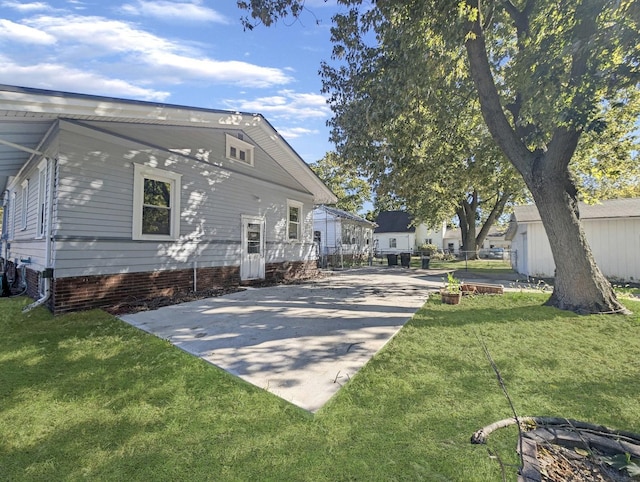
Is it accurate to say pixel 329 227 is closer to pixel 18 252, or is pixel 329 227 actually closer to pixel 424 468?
pixel 18 252

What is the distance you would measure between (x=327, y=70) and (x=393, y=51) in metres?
2.95

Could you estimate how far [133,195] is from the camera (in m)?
7.39

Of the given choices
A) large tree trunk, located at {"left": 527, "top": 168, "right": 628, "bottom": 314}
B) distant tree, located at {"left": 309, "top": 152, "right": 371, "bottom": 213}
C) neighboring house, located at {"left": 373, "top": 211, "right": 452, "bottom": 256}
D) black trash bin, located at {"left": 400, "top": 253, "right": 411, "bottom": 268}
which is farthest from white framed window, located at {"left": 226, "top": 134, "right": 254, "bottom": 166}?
neighboring house, located at {"left": 373, "top": 211, "right": 452, "bottom": 256}

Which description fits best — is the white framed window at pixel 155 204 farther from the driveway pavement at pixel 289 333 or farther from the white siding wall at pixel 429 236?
the white siding wall at pixel 429 236

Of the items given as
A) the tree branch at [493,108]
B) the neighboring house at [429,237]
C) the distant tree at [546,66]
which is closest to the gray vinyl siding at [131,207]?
the distant tree at [546,66]

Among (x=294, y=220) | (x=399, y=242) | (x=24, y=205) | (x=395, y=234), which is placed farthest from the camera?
(x=395, y=234)

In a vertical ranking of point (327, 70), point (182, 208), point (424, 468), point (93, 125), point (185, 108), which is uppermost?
point (327, 70)

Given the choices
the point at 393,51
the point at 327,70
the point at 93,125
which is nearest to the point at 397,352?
the point at 393,51

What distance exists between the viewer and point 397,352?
176 inches

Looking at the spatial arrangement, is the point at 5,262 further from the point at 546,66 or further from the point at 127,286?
the point at 546,66

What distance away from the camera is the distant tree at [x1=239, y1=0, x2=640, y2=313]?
19.5 ft

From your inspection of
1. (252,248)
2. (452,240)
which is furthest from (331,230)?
(452,240)

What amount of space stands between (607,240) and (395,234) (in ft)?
107

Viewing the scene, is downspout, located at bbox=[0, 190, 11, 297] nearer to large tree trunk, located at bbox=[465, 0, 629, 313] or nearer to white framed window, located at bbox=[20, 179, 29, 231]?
white framed window, located at bbox=[20, 179, 29, 231]
